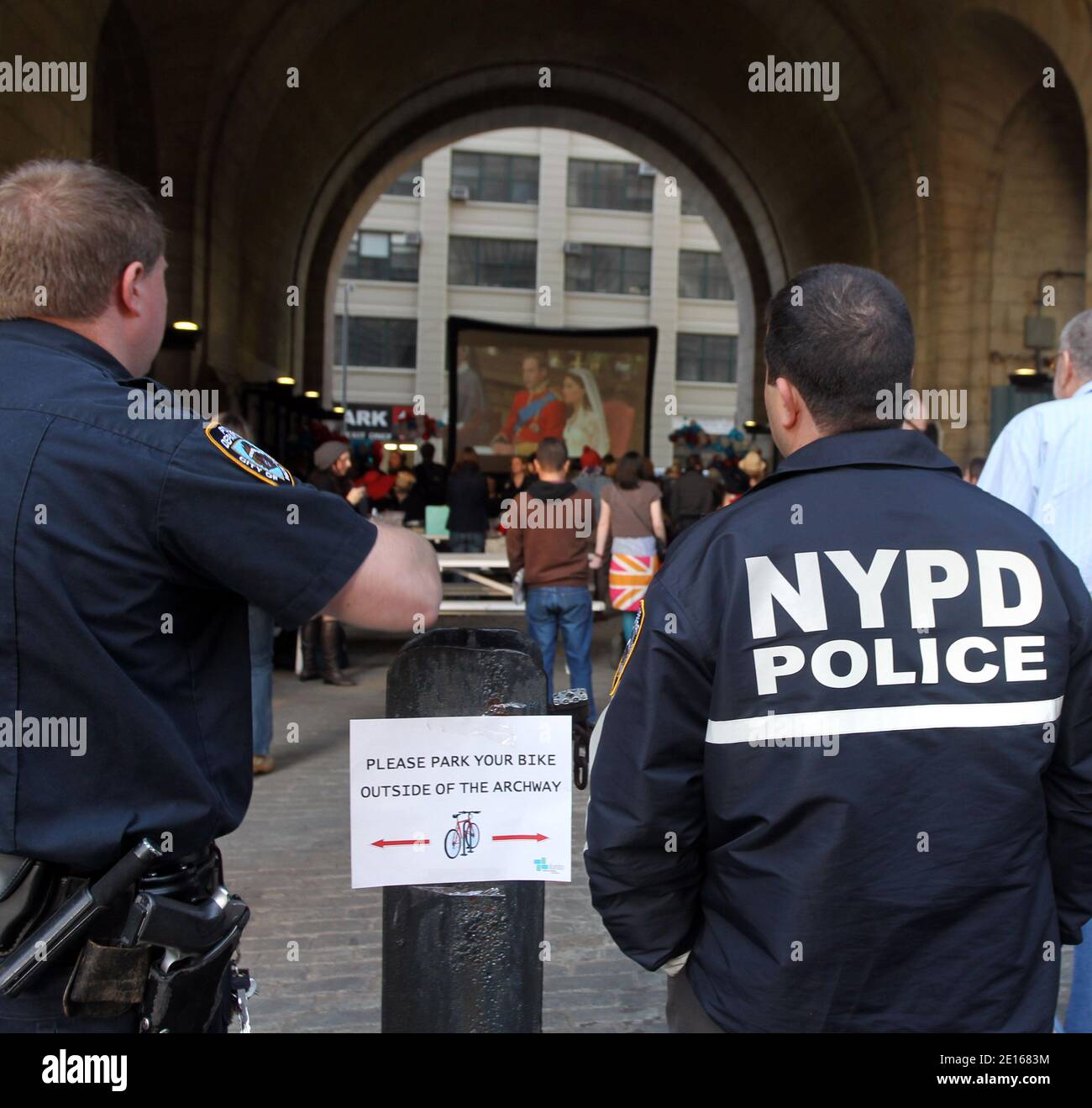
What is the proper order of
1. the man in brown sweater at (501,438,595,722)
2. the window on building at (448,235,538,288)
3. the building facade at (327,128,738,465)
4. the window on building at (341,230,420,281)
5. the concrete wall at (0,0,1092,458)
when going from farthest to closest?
the window on building at (448,235,538,288) < the building facade at (327,128,738,465) < the window on building at (341,230,420,281) < the concrete wall at (0,0,1092,458) < the man in brown sweater at (501,438,595,722)

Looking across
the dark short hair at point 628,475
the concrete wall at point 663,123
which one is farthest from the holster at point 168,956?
the concrete wall at point 663,123

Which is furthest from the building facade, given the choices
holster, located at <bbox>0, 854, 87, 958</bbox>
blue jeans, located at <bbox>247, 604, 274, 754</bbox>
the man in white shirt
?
holster, located at <bbox>0, 854, 87, 958</bbox>

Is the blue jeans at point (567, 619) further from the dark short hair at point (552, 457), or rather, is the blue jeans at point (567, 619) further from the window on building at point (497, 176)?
the window on building at point (497, 176)

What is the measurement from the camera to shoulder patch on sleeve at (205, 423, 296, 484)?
1773mm

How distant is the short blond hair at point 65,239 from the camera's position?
182 centimetres

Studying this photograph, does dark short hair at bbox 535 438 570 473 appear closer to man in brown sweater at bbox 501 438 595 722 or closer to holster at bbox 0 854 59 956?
man in brown sweater at bbox 501 438 595 722

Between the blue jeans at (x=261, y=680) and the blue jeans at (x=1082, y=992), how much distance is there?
4.81 m

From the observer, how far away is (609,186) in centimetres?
5038

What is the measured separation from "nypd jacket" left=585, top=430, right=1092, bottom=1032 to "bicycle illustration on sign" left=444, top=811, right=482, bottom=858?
2.43ft

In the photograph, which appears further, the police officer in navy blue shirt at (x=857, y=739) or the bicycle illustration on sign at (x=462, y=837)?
the bicycle illustration on sign at (x=462, y=837)

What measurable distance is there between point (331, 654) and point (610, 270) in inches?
1677

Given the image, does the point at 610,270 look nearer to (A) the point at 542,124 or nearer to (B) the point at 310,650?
(A) the point at 542,124

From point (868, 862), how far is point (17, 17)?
9.81 meters
